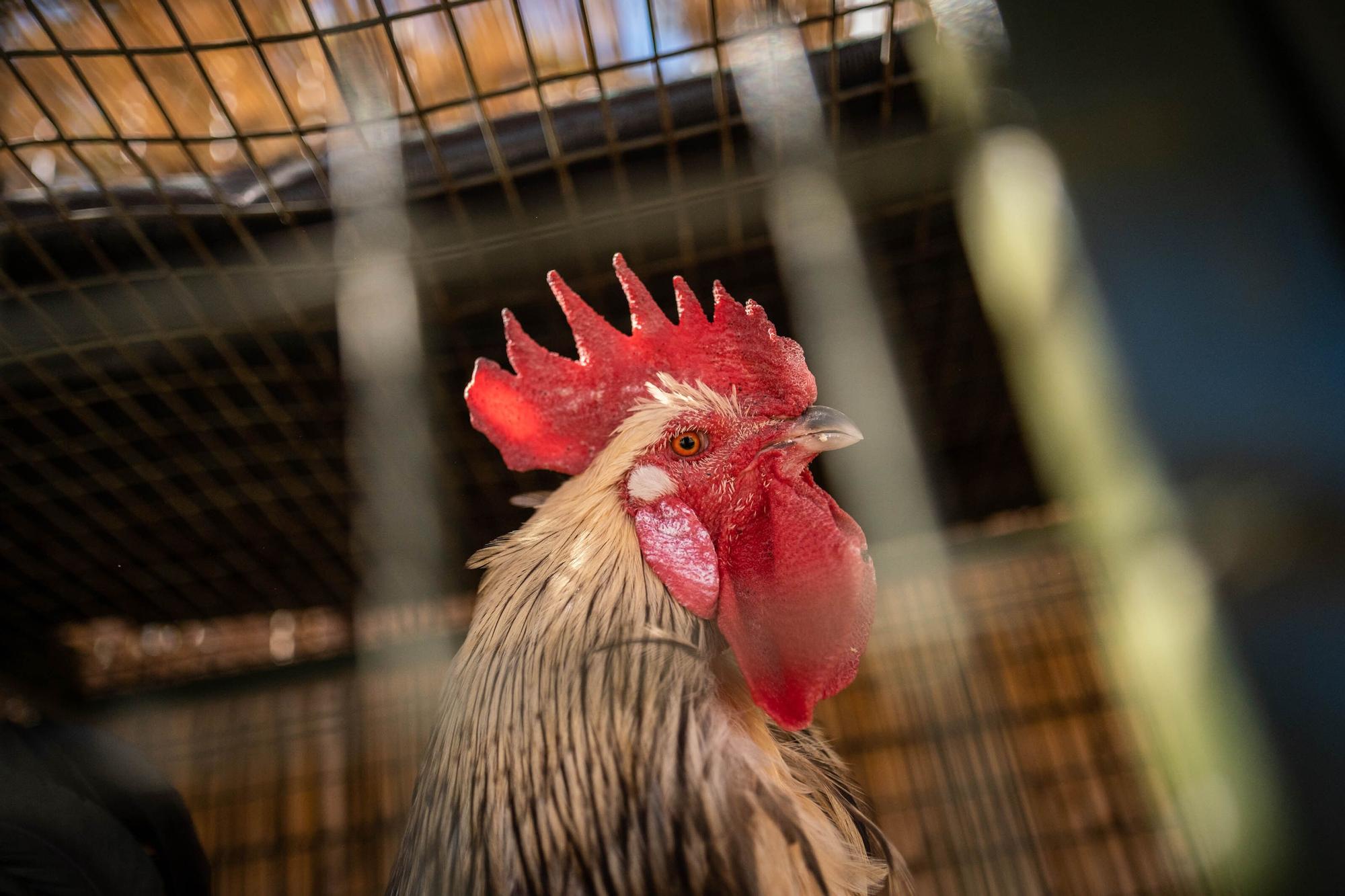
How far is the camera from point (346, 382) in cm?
191

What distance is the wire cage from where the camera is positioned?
1413 millimetres

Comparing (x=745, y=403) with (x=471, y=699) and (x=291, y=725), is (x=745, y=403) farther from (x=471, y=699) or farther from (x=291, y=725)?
(x=291, y=725)

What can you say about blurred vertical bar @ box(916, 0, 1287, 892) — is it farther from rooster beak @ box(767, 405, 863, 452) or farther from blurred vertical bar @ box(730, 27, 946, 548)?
blurred vertical bar @ box(730, 27, 946, 548)

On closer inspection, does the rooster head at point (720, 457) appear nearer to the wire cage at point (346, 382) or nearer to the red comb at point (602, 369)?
the red comb at point (602, 369)

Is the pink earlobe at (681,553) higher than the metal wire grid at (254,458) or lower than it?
lower

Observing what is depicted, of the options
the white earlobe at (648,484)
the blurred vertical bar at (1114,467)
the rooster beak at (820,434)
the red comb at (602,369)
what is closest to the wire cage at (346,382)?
the red comb at (602,369)

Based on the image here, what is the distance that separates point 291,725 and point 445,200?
2.12 metres

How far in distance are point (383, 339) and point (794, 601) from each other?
987 millimetres

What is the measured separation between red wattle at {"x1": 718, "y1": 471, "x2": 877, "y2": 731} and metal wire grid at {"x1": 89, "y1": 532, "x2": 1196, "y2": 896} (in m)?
1.60

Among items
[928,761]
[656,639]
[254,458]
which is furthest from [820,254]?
[928,761]

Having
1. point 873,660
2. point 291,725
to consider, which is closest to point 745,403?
point 873,660

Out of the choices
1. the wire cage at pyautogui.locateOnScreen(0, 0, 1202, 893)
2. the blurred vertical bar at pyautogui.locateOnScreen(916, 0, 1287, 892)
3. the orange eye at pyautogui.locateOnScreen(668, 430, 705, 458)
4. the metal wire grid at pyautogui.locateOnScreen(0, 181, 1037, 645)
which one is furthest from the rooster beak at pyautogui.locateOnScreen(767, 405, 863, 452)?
the metal wire grid at pyautogui.locateOnScreen(0, 181, 1037, 645)

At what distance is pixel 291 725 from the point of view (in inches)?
110

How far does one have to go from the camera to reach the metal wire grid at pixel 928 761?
2746 mm
